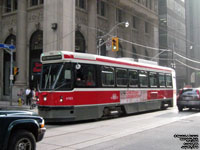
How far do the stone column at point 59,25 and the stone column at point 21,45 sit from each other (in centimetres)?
437

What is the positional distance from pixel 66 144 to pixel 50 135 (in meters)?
1.80

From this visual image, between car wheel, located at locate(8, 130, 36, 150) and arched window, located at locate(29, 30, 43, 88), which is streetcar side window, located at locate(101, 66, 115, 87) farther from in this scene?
arched window, located at locate(29, 30, 43, 88)

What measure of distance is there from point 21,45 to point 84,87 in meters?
20.8

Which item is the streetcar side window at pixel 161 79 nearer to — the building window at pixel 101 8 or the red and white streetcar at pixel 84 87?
the red and white streetcar at pixel 84 87

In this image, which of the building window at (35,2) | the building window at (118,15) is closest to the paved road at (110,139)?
the building window at (35,2)

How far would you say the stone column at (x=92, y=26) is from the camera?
32.3 m

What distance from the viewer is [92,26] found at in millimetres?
32375

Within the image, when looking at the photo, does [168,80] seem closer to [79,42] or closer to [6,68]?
[79,42]

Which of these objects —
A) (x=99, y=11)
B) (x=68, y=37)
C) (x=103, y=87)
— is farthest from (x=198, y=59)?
(x=103, y=87)

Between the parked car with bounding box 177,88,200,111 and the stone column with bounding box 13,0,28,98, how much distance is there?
19.2m

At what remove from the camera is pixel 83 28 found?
105ft

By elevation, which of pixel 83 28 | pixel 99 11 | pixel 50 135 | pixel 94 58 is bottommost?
pixel 50 135

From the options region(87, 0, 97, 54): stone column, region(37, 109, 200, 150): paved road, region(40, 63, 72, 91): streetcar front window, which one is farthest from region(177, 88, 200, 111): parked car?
region(87, 0, 97, 54): stone column

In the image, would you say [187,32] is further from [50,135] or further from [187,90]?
[50,135]
